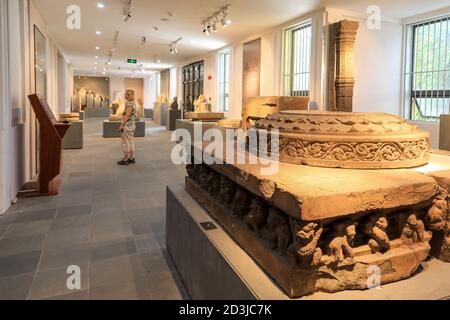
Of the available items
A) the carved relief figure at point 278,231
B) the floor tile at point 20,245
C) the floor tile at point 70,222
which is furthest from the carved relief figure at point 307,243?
the floor tile at point 70,222

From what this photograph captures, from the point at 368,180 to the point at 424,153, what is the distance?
871 millimetres

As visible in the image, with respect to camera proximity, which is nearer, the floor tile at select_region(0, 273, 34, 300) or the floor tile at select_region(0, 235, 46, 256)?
the floor tile at select_region(0, 273, 34, 300)

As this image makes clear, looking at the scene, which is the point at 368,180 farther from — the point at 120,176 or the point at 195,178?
the point at 120,176

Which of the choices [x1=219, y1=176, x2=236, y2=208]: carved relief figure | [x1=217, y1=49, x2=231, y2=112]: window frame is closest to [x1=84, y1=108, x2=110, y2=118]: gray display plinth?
[x1=217, y1=49, x2=231, y2=112]: window frame

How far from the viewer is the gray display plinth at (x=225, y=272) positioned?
1589 millimetres

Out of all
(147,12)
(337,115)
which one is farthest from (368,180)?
(147,12)

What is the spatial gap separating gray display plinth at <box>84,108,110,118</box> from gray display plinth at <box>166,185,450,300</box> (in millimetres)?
27792

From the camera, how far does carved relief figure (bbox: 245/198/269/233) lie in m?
1.87

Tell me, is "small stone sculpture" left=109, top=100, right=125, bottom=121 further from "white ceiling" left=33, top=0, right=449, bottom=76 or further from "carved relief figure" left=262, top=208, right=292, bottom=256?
"carved relief figure" left=262, top=208, right=292, bottom=256

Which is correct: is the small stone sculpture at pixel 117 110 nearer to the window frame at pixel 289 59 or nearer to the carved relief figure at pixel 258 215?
the window frame at pixel 289 59

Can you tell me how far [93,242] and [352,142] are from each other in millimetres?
2562

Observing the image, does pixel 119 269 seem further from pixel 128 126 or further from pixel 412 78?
pixel 412 78

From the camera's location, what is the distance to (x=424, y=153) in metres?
2.38

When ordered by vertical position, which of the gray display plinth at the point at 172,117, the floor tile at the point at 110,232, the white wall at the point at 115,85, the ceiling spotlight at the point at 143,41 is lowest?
the floor tile at the point at 110,232
